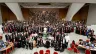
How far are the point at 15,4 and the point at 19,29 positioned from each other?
33.8ft

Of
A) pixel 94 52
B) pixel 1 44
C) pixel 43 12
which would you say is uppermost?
pixel 43 12

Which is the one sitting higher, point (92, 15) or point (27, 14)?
point (27, 14)

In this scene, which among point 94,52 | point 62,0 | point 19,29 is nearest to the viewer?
point 94,52

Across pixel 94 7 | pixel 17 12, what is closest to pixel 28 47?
pixel 17 12

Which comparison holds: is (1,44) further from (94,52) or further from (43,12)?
(43,12)

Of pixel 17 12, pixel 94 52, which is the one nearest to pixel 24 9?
pixel 17 12

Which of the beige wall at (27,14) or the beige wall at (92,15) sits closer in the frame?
the beige wall at (92,15)

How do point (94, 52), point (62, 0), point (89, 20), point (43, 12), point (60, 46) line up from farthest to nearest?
point (43, 12) → point (89, 20) → point (62, 0) → point (60, 46) → point (94, 52)

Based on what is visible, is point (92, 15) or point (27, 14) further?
point (27, 14)

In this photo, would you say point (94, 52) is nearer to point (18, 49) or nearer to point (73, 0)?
point (18, 49)

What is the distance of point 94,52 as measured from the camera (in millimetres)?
9891

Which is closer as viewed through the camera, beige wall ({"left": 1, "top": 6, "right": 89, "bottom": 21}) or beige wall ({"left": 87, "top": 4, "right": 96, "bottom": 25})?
beige wall ({"left": 87, "top": 4, "right": 96, "bottom": 25})

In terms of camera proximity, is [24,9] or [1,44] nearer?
[1,44]

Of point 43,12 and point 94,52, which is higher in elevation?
point 43,12
